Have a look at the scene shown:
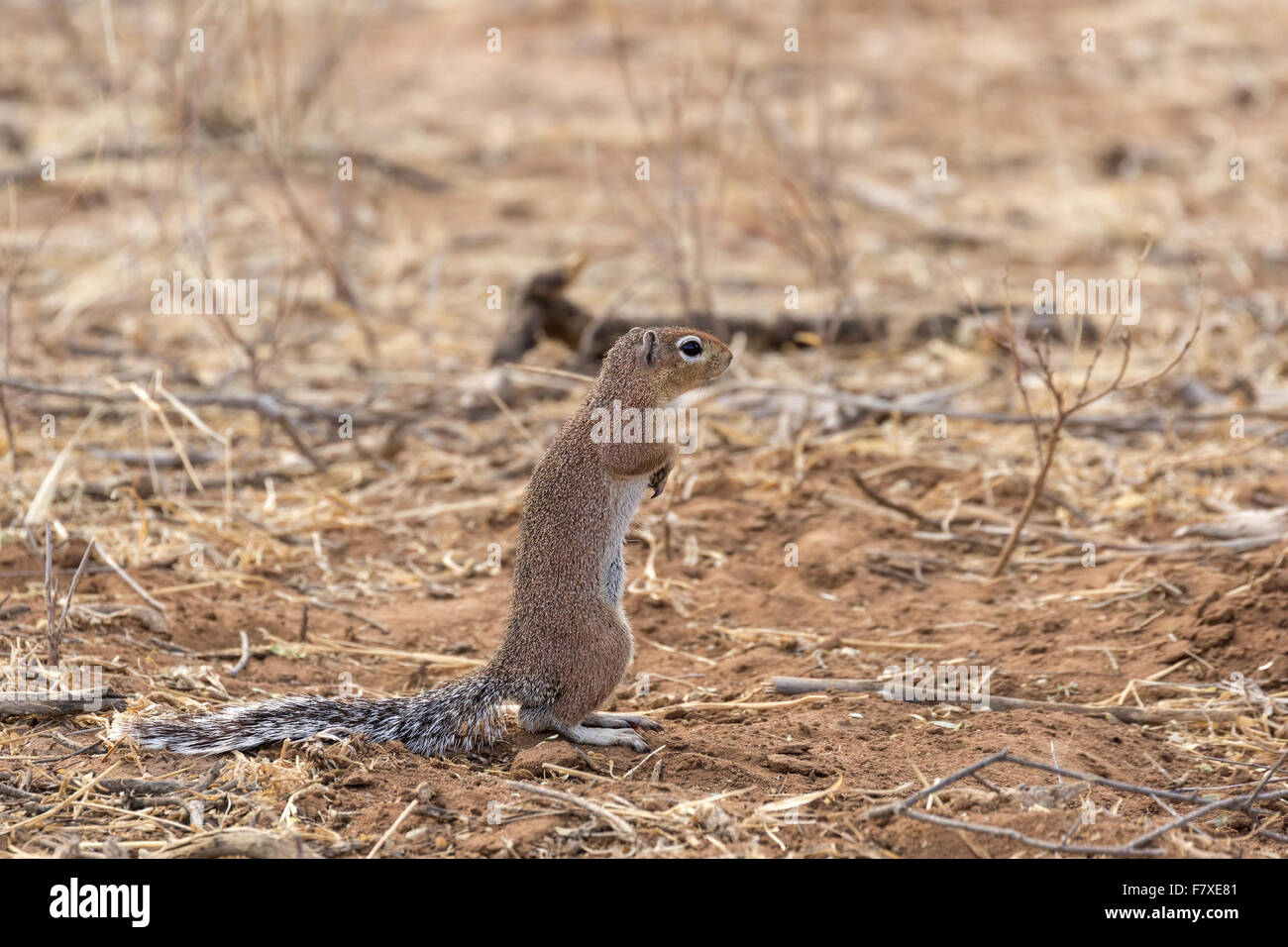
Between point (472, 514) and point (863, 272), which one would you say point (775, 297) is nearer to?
point (863, 272)

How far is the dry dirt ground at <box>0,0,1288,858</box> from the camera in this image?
12.6ft

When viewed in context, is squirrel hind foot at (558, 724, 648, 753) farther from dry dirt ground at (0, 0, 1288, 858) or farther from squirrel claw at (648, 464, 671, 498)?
squirrel claw at (648, 464, 671, 498)

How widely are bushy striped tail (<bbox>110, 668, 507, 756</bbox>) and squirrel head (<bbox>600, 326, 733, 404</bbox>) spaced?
3.65ft

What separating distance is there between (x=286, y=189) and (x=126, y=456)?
195 centimetres

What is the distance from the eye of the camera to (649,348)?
182 inches

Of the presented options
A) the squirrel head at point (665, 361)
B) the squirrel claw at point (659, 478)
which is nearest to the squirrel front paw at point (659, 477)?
the squirrel claw at point (659, 478)

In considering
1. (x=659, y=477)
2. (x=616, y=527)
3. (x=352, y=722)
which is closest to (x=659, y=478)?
(x=659, y=477)

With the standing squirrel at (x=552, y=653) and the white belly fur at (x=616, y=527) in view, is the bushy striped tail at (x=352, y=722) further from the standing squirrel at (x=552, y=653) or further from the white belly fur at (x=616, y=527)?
the white belly fur at (x=616, y=527)

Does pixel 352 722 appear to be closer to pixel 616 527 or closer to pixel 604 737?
pixel 604 737

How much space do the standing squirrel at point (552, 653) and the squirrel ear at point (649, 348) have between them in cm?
1

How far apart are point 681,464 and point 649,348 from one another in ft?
Answer: 7.84

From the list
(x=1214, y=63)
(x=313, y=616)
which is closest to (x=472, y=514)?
(x=313, y=616)

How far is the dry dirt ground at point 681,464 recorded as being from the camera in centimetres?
385

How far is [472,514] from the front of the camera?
6.63 metres
